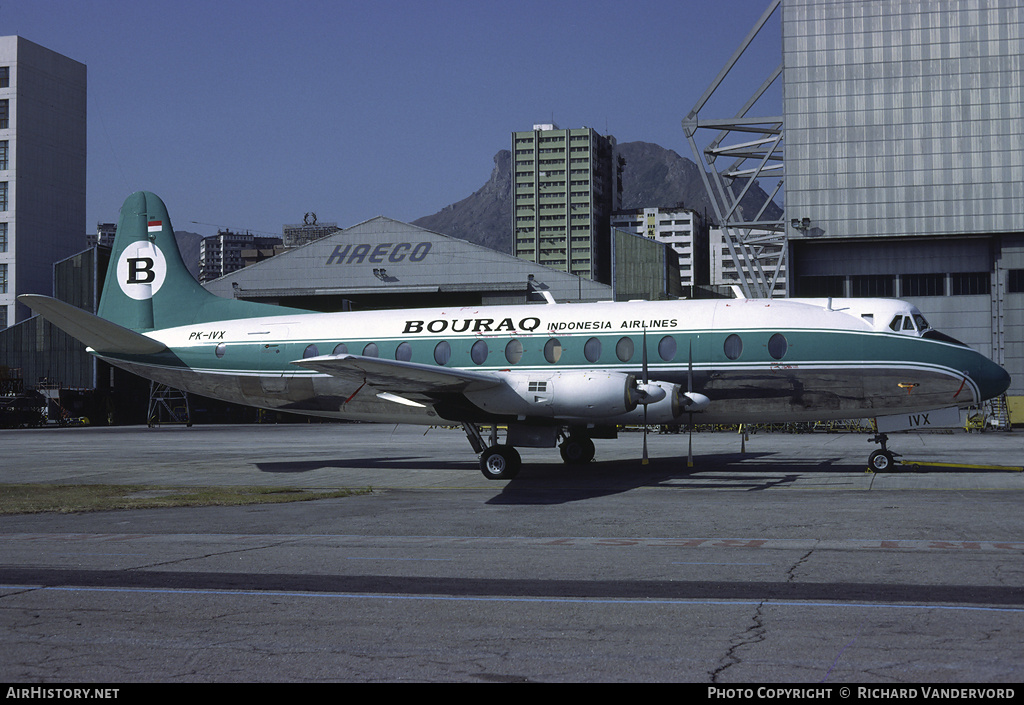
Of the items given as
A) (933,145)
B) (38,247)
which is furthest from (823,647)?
(38,247)

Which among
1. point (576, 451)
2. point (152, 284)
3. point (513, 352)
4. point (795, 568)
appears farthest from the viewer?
point (152, 284)

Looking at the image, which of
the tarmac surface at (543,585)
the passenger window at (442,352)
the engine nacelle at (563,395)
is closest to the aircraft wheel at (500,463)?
the tarmac surface at (543,585)

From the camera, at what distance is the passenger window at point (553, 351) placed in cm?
2362

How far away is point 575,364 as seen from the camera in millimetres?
23375

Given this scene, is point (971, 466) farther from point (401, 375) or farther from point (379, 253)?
point (379, 253)

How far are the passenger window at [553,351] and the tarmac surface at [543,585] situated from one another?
12.0 feet

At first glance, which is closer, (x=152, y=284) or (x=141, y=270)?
(x=152, y=284)

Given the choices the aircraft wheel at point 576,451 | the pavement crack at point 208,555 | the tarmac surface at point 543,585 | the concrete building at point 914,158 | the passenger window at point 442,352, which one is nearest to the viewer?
the tarmac surface at point 543,585

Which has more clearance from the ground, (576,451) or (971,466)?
(576,451)

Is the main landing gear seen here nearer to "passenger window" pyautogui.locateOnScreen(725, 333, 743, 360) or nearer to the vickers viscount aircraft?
the vickers viscount aircraft

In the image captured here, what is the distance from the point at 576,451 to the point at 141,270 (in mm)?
15095

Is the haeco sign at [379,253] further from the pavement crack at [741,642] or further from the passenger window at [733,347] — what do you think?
the pavement crack at [741,642]

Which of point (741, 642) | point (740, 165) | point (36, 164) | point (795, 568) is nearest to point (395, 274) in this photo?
point (740, 165)

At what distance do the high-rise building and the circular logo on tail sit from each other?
87080 mm
